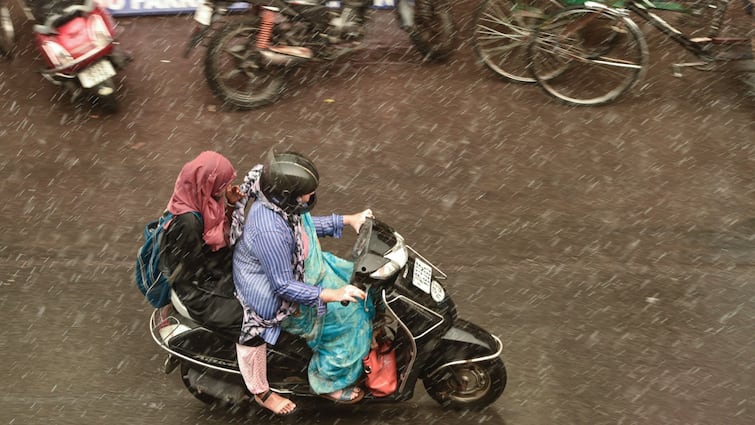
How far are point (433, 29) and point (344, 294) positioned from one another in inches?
197

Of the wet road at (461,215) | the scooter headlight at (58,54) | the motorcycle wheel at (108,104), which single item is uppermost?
the scooter headlight at (58,54)

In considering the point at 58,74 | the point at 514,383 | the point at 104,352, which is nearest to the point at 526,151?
the point at 514,383

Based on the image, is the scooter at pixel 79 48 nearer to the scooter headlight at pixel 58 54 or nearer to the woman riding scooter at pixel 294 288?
the scooter headlight at pixel 58 54

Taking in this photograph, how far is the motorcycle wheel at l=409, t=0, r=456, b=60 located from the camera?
8.07 meters

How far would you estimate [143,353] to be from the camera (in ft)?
17.1

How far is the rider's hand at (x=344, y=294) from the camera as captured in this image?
3.85 meters

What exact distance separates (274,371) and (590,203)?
A: 3.20 m

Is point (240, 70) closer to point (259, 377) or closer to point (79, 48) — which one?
point (79, 48)

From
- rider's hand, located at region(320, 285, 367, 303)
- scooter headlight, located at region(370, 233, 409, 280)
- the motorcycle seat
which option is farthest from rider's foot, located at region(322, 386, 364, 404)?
the motorcycle seat

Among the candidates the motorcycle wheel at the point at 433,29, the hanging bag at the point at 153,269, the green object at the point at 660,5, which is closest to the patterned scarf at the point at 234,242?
the hanging bag at the point at 153,269

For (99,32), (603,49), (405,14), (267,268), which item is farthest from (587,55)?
(267,268)

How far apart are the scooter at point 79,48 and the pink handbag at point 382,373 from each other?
4.34 m

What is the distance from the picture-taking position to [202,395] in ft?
15.1

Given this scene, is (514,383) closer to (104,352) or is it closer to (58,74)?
(104,352)
